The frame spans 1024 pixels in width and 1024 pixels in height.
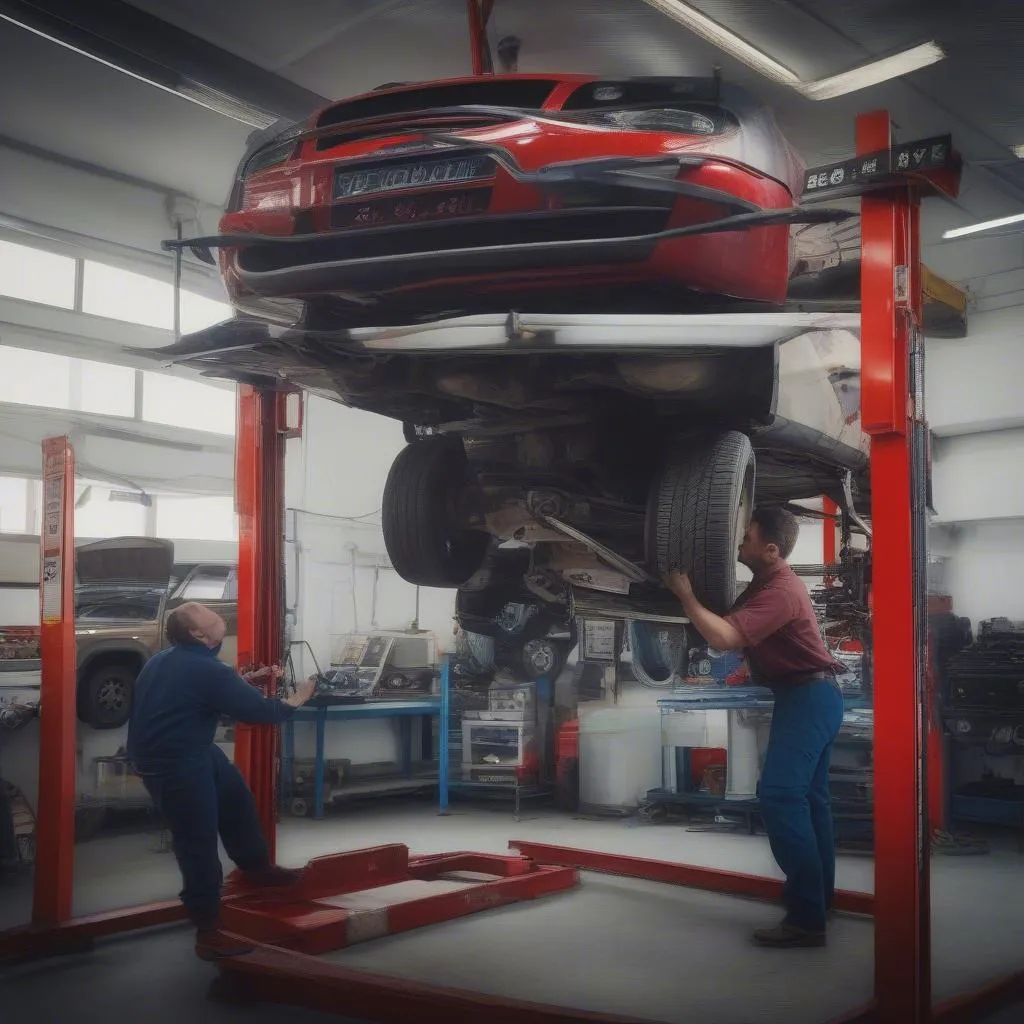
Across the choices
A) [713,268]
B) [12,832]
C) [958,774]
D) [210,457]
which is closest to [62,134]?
[210,457]

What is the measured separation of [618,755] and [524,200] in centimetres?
500

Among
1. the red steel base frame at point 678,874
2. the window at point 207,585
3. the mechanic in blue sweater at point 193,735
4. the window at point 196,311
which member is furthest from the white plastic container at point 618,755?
the window at point 196,311

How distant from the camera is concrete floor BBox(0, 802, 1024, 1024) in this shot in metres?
3.20

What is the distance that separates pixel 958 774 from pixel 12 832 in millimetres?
5652

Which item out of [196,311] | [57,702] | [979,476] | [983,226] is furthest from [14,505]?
[979,476]

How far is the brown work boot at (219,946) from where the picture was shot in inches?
131

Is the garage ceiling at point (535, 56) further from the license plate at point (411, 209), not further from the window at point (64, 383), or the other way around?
the license plate at point (411, 209)

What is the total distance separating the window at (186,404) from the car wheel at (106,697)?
2.01 metres

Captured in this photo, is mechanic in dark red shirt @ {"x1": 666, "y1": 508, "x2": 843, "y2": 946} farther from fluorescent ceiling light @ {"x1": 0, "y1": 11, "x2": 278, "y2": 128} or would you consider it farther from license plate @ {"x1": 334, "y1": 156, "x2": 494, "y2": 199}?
fluorescent ceiling light @ {"x1": 0, "y1": 11, "x2": 278, "y2": 128}

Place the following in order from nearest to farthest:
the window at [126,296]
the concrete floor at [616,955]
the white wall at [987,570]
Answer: the concrete floor at [616,955], the window at [126,296], the white wall at [987,570]

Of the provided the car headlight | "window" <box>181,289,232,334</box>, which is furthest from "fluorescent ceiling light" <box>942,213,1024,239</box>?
"window" <box>181,289,232,334</box>

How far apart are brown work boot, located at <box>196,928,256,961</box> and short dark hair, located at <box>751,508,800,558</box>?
7.20ft

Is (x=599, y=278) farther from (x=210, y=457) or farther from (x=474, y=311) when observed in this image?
(x=210, y=457)

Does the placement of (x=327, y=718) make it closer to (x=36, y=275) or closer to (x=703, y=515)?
(x=36, y=275)
